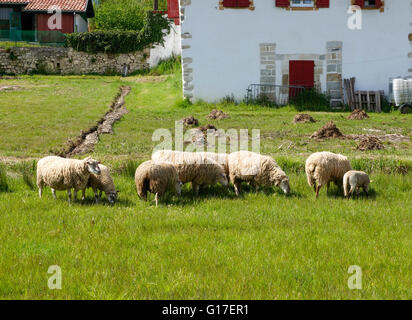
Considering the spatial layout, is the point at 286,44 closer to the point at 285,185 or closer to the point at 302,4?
the point at 302,4

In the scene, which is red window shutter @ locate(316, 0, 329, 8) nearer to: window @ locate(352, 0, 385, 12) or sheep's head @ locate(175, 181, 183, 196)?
window @ locate(352, 0, 385, 12)

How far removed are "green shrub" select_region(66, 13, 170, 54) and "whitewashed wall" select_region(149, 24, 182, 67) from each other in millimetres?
409

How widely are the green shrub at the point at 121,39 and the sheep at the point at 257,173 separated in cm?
2783

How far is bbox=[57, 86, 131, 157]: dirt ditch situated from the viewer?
12.3 meters

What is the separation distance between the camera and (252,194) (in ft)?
29.2

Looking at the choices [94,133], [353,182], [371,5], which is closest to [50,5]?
[371,5]

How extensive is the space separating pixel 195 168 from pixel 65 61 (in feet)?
95.6

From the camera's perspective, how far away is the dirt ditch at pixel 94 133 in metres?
12.3

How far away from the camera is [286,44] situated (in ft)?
72.9

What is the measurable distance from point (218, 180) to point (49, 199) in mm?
2971

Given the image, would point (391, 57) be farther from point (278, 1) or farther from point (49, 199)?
point (49, 199)

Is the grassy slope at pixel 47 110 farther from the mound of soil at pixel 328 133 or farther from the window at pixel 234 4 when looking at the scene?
the mound of soil at pixel 328 133

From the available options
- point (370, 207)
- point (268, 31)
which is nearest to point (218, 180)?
point (370, 207)

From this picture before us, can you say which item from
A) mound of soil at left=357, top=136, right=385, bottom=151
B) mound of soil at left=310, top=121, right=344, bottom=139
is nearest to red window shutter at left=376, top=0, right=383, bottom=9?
mound of soil at left=310, top=121, right=344, bottom=139
